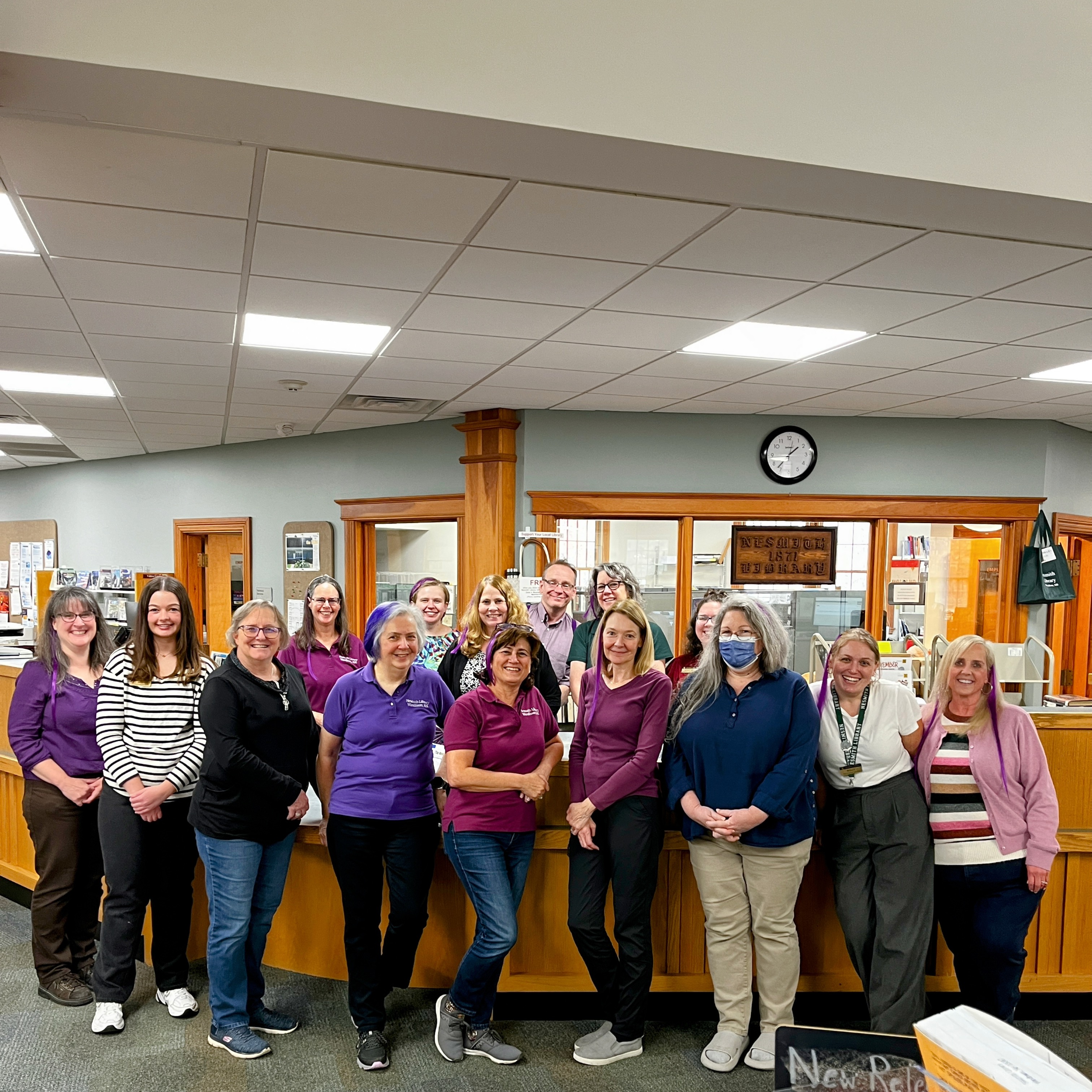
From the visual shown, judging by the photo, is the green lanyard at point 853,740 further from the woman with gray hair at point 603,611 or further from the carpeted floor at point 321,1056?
the woman with gray hair at point 603,611

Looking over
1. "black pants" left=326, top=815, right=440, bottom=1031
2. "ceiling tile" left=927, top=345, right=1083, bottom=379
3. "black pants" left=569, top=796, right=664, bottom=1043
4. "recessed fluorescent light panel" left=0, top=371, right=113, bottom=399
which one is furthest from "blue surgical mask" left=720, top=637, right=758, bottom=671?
"recessed fluorescent light panel" left=0, top=371, right=113, bottom=399

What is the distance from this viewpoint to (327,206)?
2.48 metres

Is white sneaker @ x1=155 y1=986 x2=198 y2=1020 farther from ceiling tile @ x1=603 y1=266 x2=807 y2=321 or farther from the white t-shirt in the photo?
ceiling tile @ x1=603 y1=266 x2=807 y2=321

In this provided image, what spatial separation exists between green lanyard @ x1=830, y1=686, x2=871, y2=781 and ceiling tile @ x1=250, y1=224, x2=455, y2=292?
6.43 feet

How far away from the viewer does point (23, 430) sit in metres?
7.18

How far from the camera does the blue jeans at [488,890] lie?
2.86 m

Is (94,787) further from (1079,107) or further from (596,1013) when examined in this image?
(1079,107)

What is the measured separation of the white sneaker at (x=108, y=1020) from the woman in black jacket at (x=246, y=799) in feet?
1.08

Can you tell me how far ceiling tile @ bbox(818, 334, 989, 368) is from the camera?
13.1ft

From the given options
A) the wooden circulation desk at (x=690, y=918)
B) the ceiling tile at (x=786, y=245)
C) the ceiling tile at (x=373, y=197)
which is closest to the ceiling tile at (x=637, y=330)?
the ceiling tile at (x=786, y=245)

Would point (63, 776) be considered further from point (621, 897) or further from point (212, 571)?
point (212, 571)

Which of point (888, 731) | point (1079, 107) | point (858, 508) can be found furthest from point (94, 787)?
point (858, 508)

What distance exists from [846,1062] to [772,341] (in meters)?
3.17

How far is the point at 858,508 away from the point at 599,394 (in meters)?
2.22
